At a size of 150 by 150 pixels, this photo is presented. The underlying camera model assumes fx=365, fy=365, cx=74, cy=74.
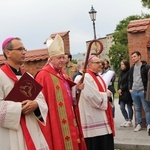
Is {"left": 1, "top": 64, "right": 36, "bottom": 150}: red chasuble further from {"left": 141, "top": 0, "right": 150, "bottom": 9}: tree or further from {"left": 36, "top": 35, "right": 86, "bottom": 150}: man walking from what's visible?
{"left": 141, "top": 0, "right": 150, "bottom": 9}: tree

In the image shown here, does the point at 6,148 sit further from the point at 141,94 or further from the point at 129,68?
the point at 129,68

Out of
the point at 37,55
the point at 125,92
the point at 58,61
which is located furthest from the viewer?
the point at 37,55

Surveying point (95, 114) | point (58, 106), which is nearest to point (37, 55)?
point (95, 114)

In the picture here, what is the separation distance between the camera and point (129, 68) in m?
9.11

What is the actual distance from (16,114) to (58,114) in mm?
1163

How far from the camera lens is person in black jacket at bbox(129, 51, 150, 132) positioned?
26.6ft

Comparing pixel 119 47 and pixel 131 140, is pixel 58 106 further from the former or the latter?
pixel 119 47

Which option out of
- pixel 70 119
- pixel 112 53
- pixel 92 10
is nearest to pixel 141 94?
A: pixel 70 119

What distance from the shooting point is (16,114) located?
376 centimetres

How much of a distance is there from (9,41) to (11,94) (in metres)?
0.62

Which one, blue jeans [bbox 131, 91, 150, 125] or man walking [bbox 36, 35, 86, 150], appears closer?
man walking [bbox 36, 35, 86, 150]

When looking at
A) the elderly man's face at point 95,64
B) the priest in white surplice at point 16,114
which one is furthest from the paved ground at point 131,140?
the priest in white surplice at point 16,114

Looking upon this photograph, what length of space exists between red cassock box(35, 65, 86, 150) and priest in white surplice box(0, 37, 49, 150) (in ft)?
2.40

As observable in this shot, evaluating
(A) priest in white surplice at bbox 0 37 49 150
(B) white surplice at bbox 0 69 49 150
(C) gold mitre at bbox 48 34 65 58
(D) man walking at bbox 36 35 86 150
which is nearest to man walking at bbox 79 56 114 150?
(D) man walking at bbox 36 35 86 150
